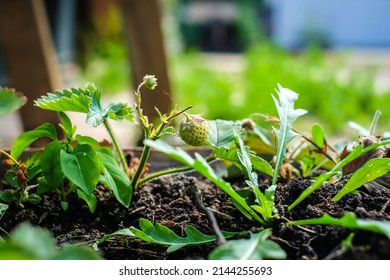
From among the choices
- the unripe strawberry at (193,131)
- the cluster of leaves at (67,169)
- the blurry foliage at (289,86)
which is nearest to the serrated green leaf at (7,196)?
the cluster of leaves at (67,169)

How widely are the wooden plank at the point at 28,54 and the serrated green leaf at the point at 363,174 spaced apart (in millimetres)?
1393

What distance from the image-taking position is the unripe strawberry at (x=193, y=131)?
0.66 metres

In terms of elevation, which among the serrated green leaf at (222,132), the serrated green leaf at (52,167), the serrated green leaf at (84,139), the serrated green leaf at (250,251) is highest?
the serrated green leaf at (84,139)

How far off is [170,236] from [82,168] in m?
0.12

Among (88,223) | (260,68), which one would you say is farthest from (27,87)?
(260,68)

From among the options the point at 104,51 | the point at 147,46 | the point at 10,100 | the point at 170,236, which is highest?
the point at 10,100

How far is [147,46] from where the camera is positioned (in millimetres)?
2283

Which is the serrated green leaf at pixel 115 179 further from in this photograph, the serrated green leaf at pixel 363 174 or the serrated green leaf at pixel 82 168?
the serrated green leaf at pixel 363 174

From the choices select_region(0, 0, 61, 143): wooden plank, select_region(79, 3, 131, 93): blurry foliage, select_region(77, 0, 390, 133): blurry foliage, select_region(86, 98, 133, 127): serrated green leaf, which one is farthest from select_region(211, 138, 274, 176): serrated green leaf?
select_region(79, 3, 131, 93): blurry foliage

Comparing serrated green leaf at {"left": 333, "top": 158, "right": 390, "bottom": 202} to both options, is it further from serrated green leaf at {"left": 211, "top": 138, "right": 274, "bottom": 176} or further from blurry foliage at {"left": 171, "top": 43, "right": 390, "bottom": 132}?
blurry foliage at {"left": 171, "top": 43, "right": 390, "bottom": 132}

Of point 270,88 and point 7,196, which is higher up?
point 7,196

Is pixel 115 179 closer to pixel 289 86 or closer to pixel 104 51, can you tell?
pixel 289 86

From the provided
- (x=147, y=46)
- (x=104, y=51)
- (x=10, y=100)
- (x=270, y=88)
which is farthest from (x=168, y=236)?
(x=104, y=51)

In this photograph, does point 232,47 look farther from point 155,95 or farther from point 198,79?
point 155,95
